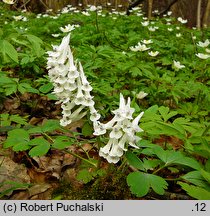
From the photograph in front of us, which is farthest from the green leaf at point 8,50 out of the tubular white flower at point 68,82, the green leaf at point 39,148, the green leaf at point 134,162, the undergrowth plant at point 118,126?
the green leaf at point 134,162

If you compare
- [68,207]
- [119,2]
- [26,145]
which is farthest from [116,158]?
[119,2]

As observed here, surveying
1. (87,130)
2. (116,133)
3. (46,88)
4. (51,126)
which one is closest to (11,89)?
(46,88)

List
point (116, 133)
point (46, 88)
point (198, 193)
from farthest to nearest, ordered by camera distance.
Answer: point (46, 88) → point (116, 133) → point (198, 193)

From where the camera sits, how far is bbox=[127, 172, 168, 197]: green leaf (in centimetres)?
168

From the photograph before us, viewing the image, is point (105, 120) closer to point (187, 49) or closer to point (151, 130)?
point (151, 130)

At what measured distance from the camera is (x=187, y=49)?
18.3 ft

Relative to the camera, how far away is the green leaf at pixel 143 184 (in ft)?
5.50

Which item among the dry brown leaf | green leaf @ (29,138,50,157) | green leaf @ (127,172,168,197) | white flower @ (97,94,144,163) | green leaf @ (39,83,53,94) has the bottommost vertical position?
the dry brown leaf

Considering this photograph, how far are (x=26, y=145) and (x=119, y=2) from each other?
14112mm

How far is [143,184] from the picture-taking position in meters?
1.71

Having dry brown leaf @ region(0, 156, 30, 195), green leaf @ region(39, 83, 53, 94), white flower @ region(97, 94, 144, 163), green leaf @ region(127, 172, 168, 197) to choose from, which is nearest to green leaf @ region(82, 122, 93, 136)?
white flower @ region(97, 94, 144, 163)

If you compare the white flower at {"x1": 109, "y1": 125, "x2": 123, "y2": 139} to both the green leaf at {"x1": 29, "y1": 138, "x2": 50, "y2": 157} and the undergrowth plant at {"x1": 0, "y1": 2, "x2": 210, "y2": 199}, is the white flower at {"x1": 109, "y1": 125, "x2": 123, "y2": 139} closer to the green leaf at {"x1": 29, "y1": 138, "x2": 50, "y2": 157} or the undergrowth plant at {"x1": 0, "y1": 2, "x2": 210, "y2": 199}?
the undergrowth plant at {"x1": 0, "y1": 2, "x2": 210, "y2": 199}

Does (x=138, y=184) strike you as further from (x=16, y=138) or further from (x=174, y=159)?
(x=16, y=138)

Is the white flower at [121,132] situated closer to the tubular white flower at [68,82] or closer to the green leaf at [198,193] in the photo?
the tubular white flower at [68,82]
